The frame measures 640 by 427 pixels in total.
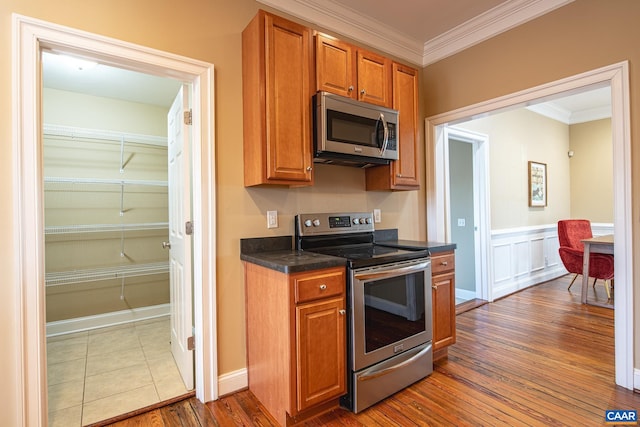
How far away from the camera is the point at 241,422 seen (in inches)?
70.7

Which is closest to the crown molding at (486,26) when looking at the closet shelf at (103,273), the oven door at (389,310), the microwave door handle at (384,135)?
the microwave door handle at (384,135)

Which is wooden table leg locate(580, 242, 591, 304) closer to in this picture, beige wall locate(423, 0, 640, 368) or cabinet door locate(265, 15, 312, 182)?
beige wall locate(423, 0, 640, 368)

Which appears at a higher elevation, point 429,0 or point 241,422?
point 429,0

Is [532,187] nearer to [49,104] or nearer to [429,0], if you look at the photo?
[429,0]

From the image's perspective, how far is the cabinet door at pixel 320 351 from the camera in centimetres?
168

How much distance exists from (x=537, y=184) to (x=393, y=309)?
4.38 meters

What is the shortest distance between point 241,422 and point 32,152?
1.77m

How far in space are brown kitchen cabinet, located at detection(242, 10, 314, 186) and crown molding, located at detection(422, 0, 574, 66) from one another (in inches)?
63.7

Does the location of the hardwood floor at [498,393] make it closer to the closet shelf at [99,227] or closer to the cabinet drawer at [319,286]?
the cabinet drawer at [319,286]

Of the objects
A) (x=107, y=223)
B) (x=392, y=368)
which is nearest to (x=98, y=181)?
(x=107, y=223)

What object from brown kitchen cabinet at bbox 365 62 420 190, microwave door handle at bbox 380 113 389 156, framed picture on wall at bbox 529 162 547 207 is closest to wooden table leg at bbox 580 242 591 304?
framed picture on wall at bbox 529 162 547 207

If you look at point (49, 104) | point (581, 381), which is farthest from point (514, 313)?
point (49, 104)

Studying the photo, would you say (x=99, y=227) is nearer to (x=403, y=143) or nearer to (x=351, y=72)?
(x=351, y=72)

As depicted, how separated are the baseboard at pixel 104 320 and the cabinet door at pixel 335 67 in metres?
3.26
